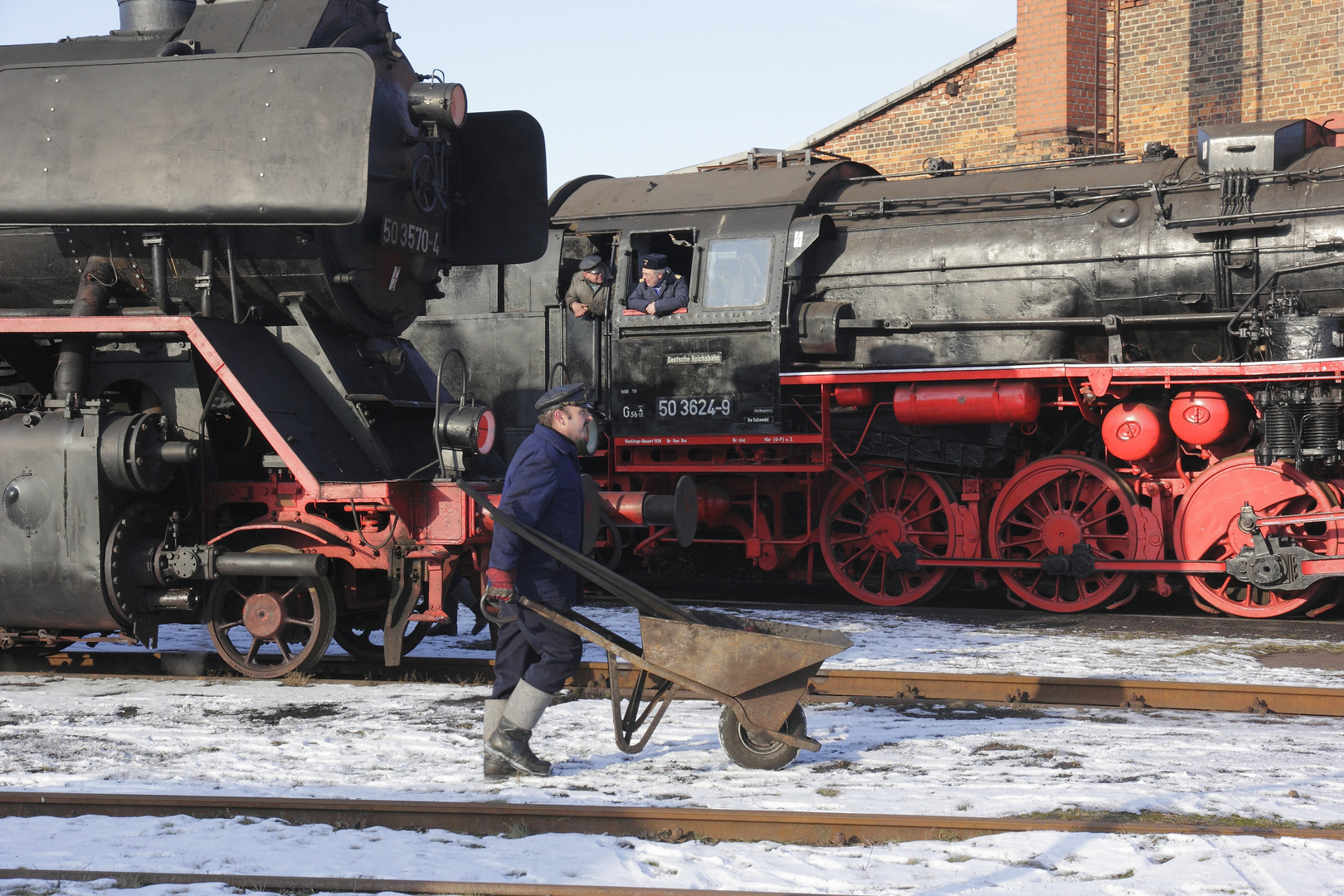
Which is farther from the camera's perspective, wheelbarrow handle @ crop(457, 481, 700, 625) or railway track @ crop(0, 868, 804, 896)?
wheelbarrow handle @ crop(457, 481, 700, 625)

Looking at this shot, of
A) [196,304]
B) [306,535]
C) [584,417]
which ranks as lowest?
Answer: [306,535]

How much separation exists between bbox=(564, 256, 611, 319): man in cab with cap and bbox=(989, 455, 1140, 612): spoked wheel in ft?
10.8

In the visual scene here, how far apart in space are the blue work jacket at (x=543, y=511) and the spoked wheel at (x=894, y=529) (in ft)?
15.9

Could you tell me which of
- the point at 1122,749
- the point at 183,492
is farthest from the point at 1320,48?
the point at 183,492

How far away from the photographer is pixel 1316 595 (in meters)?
8.37

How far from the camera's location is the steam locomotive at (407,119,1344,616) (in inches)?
328

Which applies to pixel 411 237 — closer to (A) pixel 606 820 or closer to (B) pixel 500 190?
(B) pixel 500 190

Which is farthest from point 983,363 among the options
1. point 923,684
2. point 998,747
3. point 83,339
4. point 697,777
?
point 83,339

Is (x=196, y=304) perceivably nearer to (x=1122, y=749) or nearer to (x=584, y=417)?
(x=584, y=417)

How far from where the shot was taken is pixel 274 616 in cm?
630

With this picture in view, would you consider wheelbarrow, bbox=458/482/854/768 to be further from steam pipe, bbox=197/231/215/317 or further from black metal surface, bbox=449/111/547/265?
black metal surface, bbox=449/111/547/265

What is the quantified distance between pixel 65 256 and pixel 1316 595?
25.5 ft

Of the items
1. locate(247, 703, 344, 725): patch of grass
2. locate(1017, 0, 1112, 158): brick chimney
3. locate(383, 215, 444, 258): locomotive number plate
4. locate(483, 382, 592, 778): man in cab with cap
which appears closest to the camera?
locate(483, 382, 592, 778): man in cab with cap

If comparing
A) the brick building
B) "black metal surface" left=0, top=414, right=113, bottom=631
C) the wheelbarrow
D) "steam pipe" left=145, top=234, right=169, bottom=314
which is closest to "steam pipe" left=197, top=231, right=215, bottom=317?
"steam pipe" left=145, top=234, right=169, bottom=314
